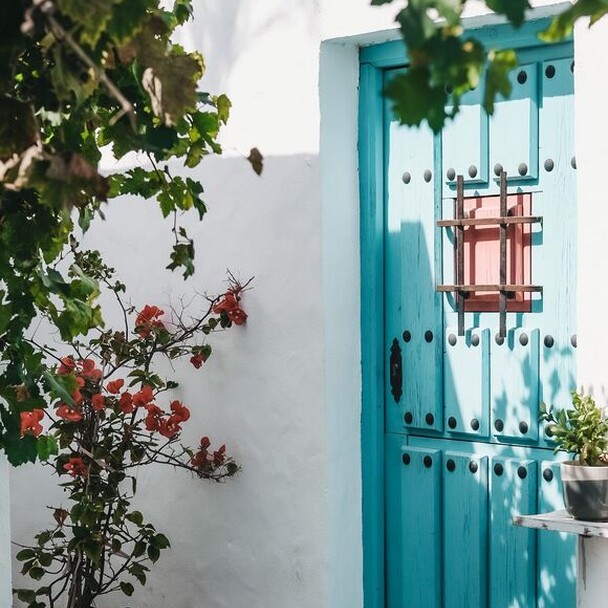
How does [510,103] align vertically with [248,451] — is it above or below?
above

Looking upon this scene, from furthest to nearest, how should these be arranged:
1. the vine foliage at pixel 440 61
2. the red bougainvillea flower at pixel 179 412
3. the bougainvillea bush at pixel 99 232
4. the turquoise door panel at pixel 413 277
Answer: the red bougainvillea flower at pixel 179 412
the turquoise door panel at pixel 413 277
the bougainvillea bush at pixel 99 232
the vine foliage at pixel 440 61

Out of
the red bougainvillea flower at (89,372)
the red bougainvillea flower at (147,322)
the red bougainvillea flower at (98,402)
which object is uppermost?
the red bougainvillea flower at (147,322)

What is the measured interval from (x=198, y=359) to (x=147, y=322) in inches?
10.4

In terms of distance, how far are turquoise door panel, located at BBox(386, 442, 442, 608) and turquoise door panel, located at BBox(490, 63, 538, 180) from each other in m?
1.02

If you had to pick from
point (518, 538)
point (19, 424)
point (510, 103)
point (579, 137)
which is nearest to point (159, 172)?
point (19, 424)

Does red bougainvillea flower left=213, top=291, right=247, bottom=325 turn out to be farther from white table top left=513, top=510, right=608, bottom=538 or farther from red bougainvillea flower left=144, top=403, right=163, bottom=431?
white table top left=513, top=510, right=608, bottom=538

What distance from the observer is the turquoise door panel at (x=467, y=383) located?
4.16 metres

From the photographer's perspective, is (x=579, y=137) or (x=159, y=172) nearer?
(x=159, y=172)

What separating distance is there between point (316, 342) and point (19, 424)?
1777 millimetres

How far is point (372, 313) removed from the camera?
14.7ft

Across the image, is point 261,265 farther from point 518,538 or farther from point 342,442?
point 518,538

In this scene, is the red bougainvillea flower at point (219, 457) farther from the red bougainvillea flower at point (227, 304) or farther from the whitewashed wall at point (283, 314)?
the red bougainvillea flower at point (227, 304)

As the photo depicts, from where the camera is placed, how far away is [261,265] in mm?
4660

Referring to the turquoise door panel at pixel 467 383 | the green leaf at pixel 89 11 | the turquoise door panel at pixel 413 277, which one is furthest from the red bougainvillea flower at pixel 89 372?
the green leaf at pixel 89 11
